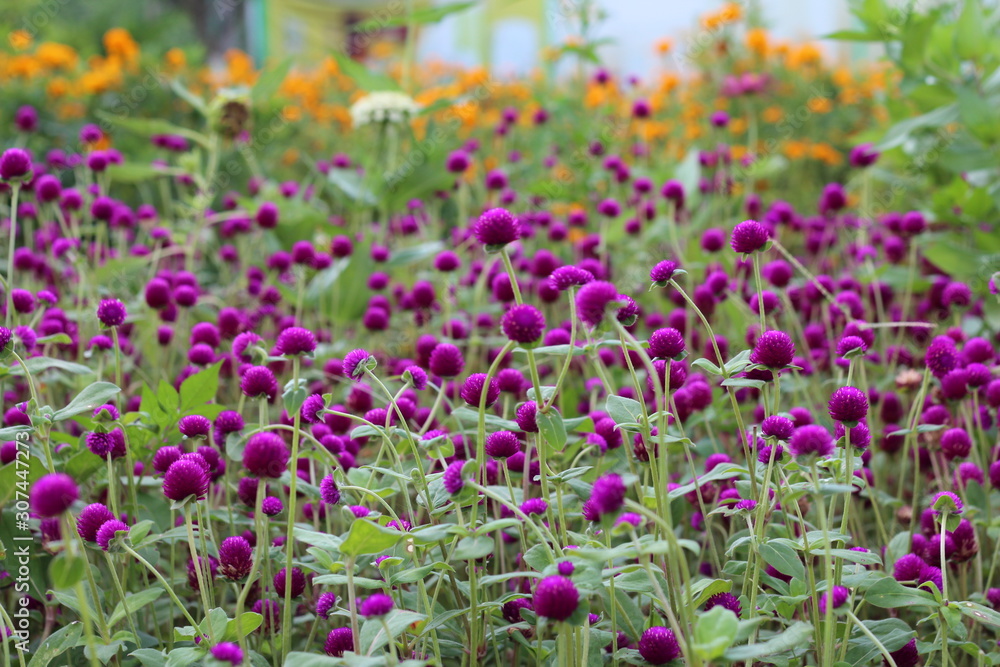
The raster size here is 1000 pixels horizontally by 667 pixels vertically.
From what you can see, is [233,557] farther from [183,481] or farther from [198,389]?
[198,389]

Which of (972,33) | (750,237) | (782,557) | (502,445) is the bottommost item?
(782,557)

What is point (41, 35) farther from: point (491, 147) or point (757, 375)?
point (757, 375)

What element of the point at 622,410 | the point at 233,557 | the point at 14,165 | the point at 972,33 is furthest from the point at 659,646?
the point at 972,33

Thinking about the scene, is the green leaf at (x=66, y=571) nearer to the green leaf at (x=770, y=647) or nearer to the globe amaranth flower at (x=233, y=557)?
the globe amaranth flower at (x=233, y=557)

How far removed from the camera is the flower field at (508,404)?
84 centimetres

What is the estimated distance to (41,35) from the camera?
17.7 ft

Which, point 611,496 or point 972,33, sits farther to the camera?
point 972,33

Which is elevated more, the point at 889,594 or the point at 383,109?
the point at 383,109

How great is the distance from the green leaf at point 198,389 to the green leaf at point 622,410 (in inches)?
24.0

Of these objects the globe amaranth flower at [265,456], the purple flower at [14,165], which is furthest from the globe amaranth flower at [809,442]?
the purple flower at [14,165]

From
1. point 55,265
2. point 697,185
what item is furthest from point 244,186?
point 697,185

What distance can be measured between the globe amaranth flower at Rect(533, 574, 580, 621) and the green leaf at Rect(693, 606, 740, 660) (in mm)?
101

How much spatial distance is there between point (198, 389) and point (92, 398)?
0.25 meters

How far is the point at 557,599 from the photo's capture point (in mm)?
706
